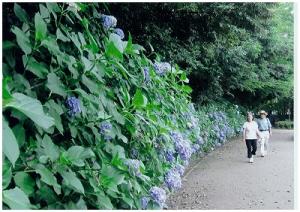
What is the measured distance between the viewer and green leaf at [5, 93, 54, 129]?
4.31 feet

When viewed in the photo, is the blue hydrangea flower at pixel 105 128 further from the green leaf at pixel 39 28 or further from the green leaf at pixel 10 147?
the green leaf at pixel 10 147

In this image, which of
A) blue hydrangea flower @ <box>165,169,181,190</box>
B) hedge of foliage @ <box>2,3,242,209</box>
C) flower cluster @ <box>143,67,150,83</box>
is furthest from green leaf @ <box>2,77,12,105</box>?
blue hydrangea flower @ <box>165,169,181,190</box>

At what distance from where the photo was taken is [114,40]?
2189 mm

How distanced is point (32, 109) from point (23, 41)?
1.96 ft

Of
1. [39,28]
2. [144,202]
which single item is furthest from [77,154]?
[144,202]

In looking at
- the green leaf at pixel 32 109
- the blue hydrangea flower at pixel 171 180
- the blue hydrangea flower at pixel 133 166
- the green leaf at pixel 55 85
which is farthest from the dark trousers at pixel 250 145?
the green leaf at pixel 32 109

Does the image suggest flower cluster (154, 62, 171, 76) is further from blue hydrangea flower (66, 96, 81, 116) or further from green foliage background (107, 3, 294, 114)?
blue hydrangea flower (66, 96, 81, 116)

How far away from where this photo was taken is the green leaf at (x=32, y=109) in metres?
1.31

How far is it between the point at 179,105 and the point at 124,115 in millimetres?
1527

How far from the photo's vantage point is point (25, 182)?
5.28 ft

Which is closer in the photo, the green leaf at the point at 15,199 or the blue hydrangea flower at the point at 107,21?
the green leaf at the point at 15,199

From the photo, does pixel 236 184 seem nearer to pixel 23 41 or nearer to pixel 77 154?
pixel 77 154

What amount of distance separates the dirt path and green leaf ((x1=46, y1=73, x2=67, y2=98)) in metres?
3.98

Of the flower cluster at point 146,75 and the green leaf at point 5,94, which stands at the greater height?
the flower cluster at point 146,75
